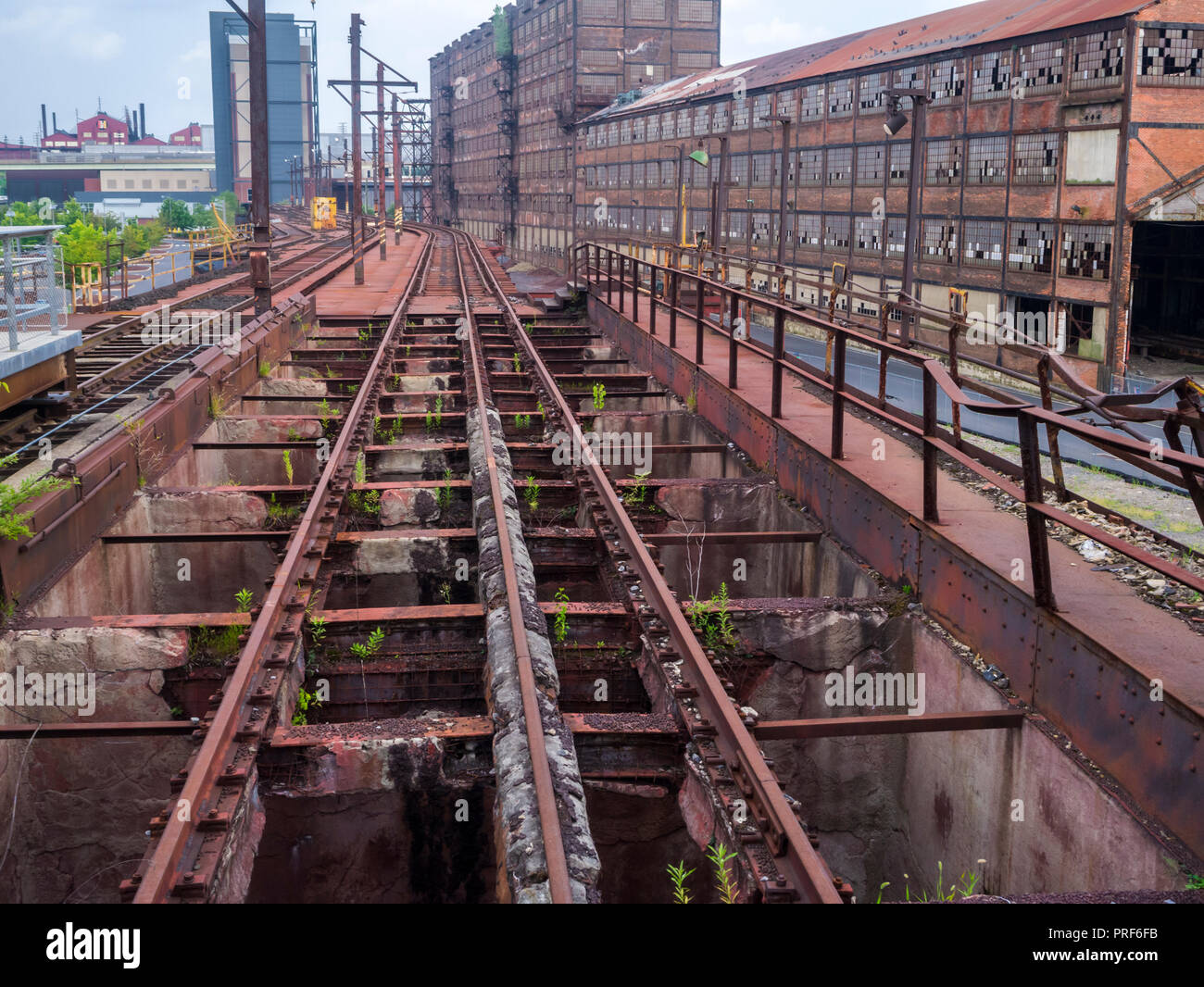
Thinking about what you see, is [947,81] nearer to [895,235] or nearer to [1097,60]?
[895,235]

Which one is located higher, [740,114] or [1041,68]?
[740,114]

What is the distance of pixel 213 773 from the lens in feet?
13.9

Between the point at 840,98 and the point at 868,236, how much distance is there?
3789 mm

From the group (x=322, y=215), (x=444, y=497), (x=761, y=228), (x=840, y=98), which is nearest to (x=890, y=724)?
(x=444, y=497)

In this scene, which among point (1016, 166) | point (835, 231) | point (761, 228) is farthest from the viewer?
point (761, 228)

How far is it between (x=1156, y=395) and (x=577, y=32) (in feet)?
198

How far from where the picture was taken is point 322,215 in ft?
227

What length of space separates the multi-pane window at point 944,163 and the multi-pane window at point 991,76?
3.92 ft

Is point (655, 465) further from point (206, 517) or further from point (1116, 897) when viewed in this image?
point (1116, 897)

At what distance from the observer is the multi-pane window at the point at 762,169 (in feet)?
103

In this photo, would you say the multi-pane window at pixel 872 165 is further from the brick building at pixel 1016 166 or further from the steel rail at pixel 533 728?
the steel rail at pixel 533 728

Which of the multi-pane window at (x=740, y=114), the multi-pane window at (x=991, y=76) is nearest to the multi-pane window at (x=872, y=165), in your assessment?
the multi-pane window at (x=991, y=76)

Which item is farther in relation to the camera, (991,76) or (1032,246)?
(991,76)
